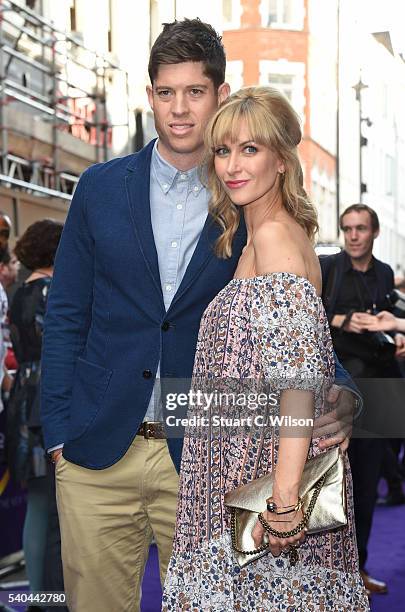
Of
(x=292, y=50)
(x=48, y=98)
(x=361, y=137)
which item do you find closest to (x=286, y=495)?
(x=48, y=98)

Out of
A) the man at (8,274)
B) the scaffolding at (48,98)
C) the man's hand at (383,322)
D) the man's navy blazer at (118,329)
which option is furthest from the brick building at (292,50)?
Result: the man's navy blazer at (118,329)

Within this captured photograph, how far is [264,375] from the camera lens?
88.4 inches

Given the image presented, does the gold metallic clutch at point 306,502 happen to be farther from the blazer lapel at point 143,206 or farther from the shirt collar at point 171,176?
the shirt collar at point 171,176

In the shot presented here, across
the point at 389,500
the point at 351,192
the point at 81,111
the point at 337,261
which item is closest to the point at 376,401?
the point at 337,261

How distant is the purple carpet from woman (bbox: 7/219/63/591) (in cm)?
64

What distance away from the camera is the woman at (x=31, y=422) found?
14.0ft

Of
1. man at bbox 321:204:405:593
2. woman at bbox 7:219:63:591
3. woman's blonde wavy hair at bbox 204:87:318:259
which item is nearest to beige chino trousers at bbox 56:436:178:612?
woman's blonde wavy hair at bbox 204:87:318:259

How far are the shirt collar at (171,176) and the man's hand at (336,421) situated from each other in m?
0.64

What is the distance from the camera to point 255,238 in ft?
7.67

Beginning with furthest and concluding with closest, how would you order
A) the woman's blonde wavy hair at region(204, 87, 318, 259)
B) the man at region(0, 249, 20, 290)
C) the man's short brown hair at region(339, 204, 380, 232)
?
the man at region(0, 249, 20, 290), the man's short brown hair at region(339, 204, 380, 232), the woman's blonde wavy hair at region(204, 87, 318, 259)

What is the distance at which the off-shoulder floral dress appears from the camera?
222 cm

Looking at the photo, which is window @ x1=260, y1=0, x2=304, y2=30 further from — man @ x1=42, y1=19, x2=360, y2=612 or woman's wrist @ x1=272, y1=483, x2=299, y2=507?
woman's wrist @ x1=272, y1=483, x2=299, y2=507

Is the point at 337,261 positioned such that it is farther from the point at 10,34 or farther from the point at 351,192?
the point at 351,192

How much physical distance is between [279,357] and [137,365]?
0.47m
